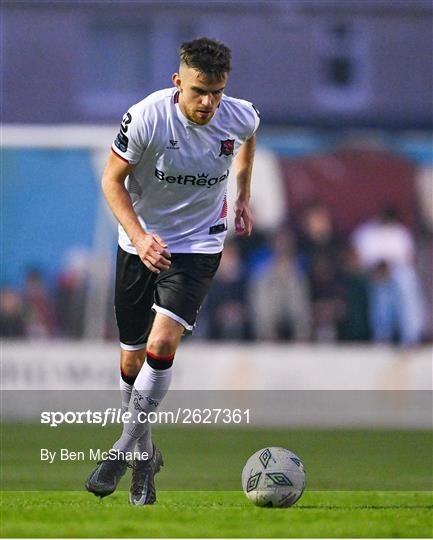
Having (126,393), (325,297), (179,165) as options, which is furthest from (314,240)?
(179,165)

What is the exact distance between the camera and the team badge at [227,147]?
9.27m

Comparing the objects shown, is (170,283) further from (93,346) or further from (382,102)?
(382,102)

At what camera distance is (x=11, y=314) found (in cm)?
2175

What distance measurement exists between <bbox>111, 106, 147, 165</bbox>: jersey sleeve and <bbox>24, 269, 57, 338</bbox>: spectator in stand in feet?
42.3

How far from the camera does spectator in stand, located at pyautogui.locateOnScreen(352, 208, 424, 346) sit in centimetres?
2231

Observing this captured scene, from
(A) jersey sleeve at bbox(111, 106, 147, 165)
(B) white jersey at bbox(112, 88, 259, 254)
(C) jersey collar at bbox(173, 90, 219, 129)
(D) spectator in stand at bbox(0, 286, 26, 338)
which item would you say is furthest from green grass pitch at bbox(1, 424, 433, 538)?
(D) spectator in stand at bbox(0, 286, 26, 338)

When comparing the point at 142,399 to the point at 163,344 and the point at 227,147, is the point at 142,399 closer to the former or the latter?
the point at 163,344

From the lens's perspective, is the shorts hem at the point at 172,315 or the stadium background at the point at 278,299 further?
the stadium background at the point at 278,299

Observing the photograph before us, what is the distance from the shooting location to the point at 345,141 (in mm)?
24562

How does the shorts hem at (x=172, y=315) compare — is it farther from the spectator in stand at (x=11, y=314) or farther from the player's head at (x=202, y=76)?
the spectator in stand at (x=11, y=314)

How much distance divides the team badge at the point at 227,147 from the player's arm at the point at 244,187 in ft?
1.19

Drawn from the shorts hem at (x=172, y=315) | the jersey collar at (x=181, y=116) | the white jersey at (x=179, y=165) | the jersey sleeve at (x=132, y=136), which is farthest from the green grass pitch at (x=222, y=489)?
the jersey collar at (x=181, y=116)

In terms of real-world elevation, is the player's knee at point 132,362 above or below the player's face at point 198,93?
below

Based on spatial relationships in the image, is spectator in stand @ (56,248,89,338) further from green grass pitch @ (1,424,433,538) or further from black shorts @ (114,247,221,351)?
black shorts @ (114,247,221,351)
